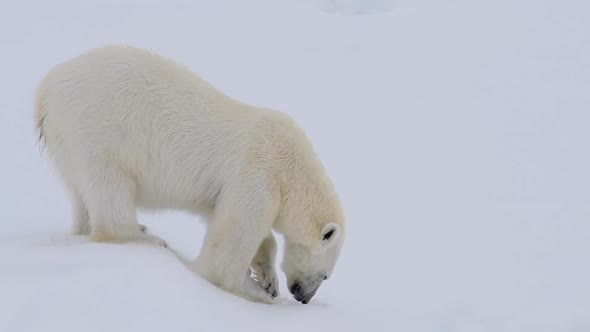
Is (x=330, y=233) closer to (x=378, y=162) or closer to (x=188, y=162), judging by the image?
(x=188, y=162)

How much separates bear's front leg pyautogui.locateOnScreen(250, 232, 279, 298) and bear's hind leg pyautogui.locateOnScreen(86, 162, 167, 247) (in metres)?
0.79

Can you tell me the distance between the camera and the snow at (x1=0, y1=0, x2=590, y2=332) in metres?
4.02

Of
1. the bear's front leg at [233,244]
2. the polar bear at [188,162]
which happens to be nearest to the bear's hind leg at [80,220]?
the polar bear at [188,162]

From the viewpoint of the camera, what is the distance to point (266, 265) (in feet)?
17.8

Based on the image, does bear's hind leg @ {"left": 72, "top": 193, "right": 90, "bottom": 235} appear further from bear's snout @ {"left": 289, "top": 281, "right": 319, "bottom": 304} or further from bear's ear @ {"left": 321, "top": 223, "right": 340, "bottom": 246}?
bear's ear @ {"left": 321, "top": 223, "right": 340, "bottom": 246}

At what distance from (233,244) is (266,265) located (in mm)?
669

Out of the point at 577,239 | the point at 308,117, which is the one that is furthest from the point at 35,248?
the point at 308,117

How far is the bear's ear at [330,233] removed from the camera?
4.93 metres

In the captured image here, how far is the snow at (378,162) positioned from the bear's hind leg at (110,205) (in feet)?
0.69

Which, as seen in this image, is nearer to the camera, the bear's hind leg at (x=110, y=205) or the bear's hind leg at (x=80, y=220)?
the bear's hind leg at (x=110, y=205)

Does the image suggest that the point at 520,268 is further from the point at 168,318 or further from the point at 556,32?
the point at 556,32

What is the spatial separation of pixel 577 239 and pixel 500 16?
268 inches

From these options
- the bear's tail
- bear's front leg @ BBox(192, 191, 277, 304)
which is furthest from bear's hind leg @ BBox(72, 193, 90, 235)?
bear's front leg @ BBox(192, 191, 277, 304)

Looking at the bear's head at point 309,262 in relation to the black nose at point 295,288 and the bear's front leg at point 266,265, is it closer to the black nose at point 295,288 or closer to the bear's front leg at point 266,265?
the black nose at point 295,288
